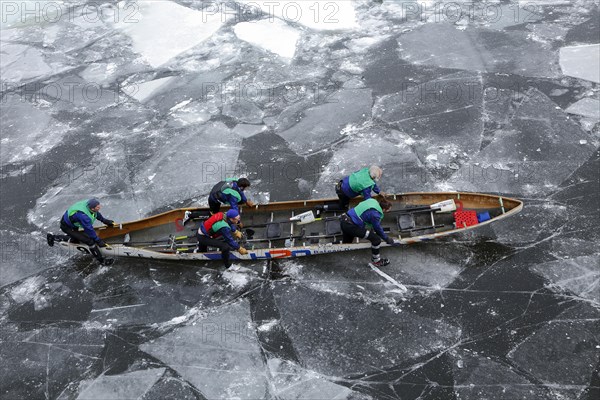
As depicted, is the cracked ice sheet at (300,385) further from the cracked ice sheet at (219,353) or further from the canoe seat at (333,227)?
the canoe seat at (333,227)

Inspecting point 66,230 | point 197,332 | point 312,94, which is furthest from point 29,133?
point 197,332

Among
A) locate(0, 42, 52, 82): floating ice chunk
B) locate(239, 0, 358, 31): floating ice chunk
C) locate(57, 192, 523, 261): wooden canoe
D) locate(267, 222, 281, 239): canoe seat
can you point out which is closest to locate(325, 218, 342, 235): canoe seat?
locate(57, 192, 523, 261): wooden canoe

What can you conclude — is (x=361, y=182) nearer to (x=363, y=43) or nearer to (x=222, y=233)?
(x=222, y=233)

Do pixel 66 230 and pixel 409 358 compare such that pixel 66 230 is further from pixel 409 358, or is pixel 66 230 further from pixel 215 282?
pixel 409 358

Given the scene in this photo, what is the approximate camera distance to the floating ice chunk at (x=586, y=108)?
9453mm

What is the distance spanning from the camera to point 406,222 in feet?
23.8

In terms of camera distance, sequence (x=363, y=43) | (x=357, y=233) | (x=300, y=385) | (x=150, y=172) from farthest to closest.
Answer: (x=363, y=43) → (x=150, y=172) → (x=357, y=233) → (x=300, y=385)

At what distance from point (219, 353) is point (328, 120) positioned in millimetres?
5678

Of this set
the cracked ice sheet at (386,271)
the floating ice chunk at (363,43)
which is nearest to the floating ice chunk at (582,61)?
the floating ice chunk at (363,43)

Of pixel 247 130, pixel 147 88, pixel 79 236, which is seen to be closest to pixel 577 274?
pixel 247 130

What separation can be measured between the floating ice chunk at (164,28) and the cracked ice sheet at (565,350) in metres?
10.9

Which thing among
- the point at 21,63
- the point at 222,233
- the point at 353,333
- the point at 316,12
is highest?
the point at 316,12

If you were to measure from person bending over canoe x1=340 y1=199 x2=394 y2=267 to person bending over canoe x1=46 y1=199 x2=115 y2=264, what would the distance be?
368 cm

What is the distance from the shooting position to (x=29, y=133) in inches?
428
